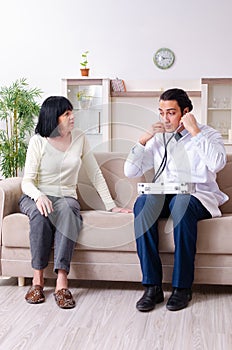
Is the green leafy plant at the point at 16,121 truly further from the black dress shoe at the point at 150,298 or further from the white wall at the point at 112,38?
the black dress shoe at the point at 150,298

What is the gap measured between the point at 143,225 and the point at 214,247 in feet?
1.22

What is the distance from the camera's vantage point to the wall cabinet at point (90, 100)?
551cm

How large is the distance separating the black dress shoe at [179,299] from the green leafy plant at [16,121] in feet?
10.5

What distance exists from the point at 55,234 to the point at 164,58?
3297 mm

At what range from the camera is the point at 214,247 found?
2746 mm

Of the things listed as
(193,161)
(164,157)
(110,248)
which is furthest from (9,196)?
(193,161)

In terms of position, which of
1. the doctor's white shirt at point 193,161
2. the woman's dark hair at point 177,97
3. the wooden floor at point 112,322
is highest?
the woman's dark hair at point 177,97

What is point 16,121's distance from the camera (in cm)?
562

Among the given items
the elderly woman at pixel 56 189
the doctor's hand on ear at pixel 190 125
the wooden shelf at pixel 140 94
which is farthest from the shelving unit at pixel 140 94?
the doctor's hand on ear at pixel 190 125

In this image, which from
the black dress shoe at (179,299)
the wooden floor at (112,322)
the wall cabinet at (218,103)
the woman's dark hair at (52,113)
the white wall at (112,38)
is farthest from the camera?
the white wall at (112,38)

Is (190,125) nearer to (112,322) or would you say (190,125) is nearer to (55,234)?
(55,234)

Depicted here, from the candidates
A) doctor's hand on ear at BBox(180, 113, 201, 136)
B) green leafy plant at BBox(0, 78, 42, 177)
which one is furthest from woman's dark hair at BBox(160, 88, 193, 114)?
green leafy plant at BBox(0, 78, 42, 177)

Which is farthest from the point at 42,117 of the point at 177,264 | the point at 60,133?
the point at 177,264

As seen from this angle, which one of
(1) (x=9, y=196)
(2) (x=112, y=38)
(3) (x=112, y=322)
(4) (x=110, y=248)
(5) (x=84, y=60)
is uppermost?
(2) (x=112, y=38)
